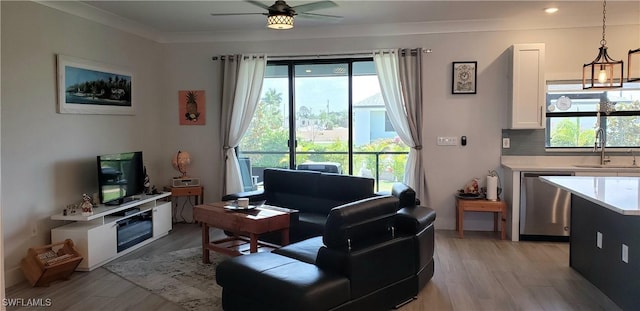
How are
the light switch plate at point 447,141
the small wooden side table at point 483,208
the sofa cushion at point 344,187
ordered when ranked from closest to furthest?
the sofa cushion at point 344,187
the small wooden side table at point 483,208
the light switch plate at point 447,141

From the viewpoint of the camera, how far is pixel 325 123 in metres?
6.27

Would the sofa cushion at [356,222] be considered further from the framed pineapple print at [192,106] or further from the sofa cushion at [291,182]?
the framed pineapple print at [192,106]

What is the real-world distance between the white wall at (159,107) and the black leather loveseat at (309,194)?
1.22 m

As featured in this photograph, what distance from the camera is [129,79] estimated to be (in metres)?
5.65

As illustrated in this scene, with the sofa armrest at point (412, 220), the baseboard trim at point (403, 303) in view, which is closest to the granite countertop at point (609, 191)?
the sofa armrest at point (412, 220)

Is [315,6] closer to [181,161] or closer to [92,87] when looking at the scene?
[92,87]

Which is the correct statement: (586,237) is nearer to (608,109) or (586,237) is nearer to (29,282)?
(608,109)

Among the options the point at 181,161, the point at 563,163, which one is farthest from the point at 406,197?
the point at 181,161

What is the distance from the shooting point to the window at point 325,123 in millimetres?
6125

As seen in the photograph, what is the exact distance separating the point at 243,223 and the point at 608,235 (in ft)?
10.1

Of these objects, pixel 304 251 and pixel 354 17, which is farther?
pixel 354 17

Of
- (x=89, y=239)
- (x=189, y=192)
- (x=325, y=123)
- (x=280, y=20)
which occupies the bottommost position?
(x=89, y=239)

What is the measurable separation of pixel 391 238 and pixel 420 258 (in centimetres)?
40

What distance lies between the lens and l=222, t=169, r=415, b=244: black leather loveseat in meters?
4.59
